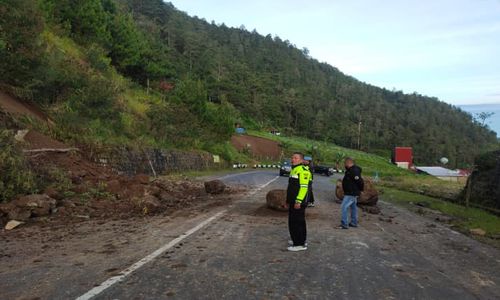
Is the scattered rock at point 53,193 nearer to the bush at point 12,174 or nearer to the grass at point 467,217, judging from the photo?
the bush at point 12,174

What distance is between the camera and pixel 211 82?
9731 cm

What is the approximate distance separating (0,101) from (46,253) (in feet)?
41.7

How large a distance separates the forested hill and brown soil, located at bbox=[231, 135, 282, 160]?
6.82 meters

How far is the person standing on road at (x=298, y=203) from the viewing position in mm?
7684

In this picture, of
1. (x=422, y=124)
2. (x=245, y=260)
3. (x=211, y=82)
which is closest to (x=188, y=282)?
(x=245, y=260)

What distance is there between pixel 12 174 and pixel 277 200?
6.99 meters

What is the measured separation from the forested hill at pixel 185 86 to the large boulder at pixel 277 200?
489 inches

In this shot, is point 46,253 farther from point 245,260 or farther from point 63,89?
point 63,89

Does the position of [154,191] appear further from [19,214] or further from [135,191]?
[19,214]

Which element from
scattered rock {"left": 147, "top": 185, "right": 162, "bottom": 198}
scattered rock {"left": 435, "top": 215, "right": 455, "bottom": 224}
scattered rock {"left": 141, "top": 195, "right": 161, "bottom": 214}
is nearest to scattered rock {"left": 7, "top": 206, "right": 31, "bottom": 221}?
scattered rock {"left": 141, "top": 195, "right": 161, "bottom": 214}

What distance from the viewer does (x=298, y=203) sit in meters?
7.77

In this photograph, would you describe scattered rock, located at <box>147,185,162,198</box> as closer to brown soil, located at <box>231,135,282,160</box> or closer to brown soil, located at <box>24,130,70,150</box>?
brown soil, located at <box>24,130,70,150</box>

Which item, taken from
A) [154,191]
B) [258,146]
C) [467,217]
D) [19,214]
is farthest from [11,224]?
[258,146]

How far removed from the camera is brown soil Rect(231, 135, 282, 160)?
73.5m
